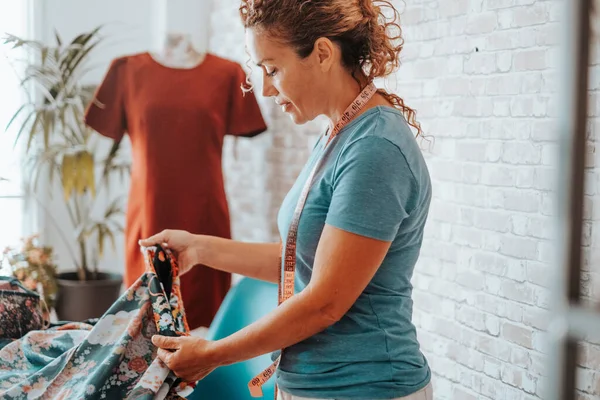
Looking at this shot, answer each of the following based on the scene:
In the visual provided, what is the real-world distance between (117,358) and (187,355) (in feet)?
0.80

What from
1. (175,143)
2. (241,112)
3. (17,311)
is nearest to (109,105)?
(175,143)

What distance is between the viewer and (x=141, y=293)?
1866 millimetres

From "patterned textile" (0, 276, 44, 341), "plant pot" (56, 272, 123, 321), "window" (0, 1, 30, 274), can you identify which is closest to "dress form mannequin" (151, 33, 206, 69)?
"window" (0, 1, 30, 274)

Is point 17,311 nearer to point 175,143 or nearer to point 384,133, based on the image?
point 384,133

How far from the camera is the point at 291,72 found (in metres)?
1.58

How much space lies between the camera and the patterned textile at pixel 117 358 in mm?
1692

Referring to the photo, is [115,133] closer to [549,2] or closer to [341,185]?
[549,2]

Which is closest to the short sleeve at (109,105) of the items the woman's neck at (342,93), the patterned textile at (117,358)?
the patterned textile at (117,358)

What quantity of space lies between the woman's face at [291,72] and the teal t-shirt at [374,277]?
12cm

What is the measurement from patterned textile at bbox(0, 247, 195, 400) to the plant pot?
1.84 m

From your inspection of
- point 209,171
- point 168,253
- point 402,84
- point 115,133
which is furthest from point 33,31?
point 168,253

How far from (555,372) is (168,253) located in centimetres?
143

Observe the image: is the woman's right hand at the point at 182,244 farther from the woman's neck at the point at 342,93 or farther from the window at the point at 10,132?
the window at the point at 10,132

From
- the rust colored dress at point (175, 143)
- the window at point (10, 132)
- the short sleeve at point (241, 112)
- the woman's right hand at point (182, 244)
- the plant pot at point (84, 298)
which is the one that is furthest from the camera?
the window at point (10, 132)
